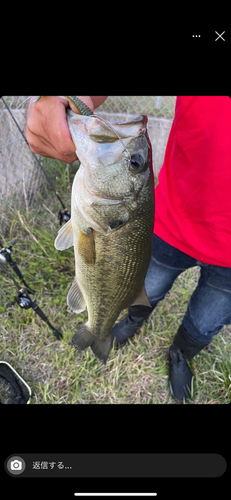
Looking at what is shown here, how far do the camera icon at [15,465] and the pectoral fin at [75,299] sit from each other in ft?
Result: 2.19

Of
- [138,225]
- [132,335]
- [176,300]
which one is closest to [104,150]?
[138,225]

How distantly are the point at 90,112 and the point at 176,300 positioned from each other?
2288 mm

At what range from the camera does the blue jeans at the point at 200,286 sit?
165 centimetres

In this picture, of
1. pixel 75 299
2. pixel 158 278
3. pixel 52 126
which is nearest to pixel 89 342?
pixel 75 299

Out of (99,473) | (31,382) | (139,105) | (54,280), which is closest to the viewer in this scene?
(99,473)

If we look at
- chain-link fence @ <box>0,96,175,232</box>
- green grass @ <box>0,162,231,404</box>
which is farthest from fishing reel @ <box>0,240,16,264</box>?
chain-link fence @ <box>0,96,175,232</box>

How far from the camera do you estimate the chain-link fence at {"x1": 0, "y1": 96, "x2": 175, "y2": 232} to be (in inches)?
104

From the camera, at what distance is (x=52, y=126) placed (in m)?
0.89

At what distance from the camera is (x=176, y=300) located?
2.84 m

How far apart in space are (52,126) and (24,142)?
2262mm

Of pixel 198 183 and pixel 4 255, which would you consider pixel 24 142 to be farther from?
pixel 198 183

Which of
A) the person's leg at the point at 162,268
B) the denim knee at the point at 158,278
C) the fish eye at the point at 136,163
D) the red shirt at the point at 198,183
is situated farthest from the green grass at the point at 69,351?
the fish eye at the point at 136,163

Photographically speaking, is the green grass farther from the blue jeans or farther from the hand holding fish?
the hand holding fish

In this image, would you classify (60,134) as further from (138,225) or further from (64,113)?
(138,225)
